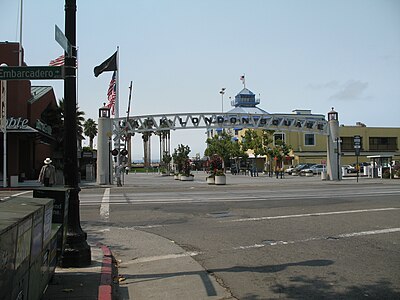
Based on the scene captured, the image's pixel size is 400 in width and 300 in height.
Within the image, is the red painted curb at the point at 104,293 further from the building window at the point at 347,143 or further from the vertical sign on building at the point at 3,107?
the building window at the point at 347,143

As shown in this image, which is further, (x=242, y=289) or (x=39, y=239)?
(x=242, y=289)

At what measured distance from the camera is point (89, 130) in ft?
283

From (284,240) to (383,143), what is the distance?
2925 inches

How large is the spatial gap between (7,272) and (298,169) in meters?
61.3

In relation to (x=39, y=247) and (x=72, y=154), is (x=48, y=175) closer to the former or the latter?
(x=72, y=154)

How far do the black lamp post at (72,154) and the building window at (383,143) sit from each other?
75576 mm

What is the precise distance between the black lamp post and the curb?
1.22 ft

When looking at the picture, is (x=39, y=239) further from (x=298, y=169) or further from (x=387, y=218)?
(x=298, y=169)

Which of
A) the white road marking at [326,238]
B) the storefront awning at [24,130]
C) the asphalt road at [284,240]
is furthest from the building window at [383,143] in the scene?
the white road marking at [326,238]

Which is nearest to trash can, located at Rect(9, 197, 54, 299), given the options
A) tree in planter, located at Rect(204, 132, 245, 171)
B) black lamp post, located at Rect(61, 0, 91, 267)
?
black lamp post, located at Rect(61, 0, 91, 267)

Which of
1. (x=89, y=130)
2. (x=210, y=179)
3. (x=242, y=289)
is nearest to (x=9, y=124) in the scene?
(x=210, y=179)

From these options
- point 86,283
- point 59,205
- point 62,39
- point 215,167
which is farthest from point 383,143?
point 59,205

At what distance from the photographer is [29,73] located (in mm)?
7055

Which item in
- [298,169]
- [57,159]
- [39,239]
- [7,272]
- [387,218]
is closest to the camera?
[7,272]
